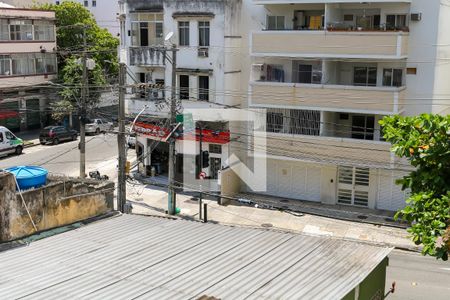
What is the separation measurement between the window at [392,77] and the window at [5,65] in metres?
27.7

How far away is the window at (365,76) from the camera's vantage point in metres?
27.8

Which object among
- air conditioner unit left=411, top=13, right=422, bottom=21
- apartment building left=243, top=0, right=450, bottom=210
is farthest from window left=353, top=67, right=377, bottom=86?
air conditioner unit left=411, top=13, right=422, bottom=21

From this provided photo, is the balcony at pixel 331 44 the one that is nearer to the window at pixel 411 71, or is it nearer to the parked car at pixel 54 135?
the window at pixel 411 71

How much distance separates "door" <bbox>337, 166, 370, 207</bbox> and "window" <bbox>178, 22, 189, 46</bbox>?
10471 mm

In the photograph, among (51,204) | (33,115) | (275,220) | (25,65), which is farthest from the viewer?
(33,115)

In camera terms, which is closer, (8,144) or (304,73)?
(304,73)

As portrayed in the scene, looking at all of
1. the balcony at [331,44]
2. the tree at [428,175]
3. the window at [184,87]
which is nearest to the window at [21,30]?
the window at [184,87]

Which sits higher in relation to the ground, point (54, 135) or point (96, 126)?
point (96, 126)

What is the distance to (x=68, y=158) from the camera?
37344 millimetres

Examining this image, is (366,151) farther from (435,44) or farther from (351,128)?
(435,44)

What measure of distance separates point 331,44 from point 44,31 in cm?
2748

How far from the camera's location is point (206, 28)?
30281 millimetres

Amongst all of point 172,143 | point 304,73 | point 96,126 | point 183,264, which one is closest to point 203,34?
point 304,73

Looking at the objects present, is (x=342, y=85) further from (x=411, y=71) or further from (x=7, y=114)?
(x=7, y=114)
